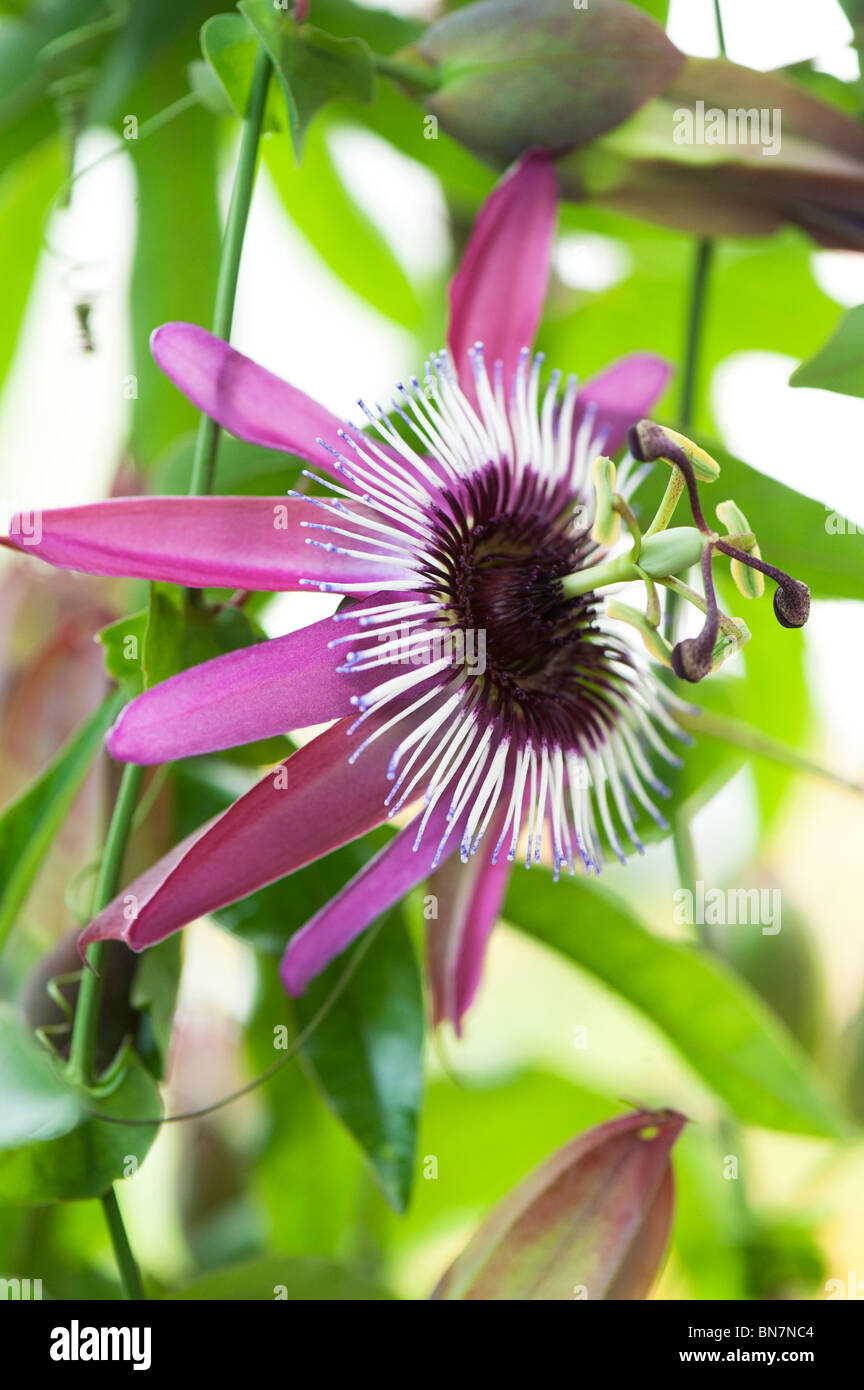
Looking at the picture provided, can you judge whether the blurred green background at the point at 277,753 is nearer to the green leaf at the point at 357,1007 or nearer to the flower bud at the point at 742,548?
the green leaf at the point at 357,1007

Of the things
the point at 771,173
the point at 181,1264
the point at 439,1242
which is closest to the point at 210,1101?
the point at 181,1264

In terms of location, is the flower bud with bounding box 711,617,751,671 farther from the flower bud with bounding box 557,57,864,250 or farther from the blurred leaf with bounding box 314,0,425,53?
the blurred leaf with bounding box 314,0,425,53

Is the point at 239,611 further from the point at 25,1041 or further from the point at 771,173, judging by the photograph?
the point at 771,173

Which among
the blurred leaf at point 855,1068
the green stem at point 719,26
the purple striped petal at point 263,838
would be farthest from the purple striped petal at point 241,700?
the blurred leaf at point 855,1068

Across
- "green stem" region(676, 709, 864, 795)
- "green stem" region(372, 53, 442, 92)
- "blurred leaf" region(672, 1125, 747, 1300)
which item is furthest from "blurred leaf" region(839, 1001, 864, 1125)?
"green stem" region(372, 53, 442, 92)

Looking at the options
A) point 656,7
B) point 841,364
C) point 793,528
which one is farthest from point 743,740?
point 656,7

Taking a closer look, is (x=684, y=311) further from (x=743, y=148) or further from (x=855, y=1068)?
(x=855, y=1068)
